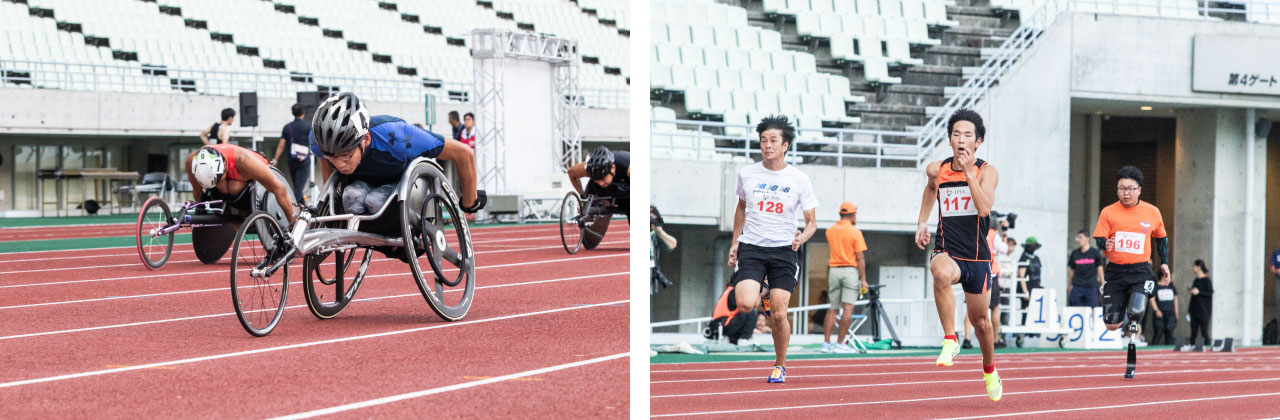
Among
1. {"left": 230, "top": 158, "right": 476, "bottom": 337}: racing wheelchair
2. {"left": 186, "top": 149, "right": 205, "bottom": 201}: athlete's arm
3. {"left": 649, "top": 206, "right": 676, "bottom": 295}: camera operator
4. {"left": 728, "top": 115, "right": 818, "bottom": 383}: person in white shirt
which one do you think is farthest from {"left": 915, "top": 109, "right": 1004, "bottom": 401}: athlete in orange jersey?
{"left": 649, "top": 206, "right": 676, "bottom": 295}: camera operator

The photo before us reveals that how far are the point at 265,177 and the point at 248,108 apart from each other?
8332 millimetres

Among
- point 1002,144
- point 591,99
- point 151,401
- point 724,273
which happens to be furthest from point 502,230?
point 591,99

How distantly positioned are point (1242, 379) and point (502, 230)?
382 inches

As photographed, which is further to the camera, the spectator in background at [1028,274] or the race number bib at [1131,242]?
the spectator in background at [1028,274]

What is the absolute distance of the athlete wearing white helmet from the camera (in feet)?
28.4

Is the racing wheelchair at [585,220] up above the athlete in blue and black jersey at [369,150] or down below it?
below

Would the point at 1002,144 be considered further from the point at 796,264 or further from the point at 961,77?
the point at 796,264

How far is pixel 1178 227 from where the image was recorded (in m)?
21.1

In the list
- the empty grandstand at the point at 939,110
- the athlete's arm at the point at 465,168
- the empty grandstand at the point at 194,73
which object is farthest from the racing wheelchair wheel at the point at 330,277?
the empty grandstand at the point at 194,73

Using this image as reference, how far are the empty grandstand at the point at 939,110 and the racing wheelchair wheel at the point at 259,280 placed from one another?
880 cm

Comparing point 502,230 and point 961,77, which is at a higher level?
point 961,77

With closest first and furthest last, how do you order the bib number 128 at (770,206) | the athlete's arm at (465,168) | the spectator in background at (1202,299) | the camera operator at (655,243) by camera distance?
the bib number 128 at (770,206), the athlete's arm at (465,168), the camera operator at (655,243), the spectator in background at (1202,299)

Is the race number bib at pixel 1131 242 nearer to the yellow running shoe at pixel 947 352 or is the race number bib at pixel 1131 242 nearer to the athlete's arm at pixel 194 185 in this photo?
the yellow running shoe at pixel 947 352

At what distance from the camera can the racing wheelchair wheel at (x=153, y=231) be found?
34.3ft
